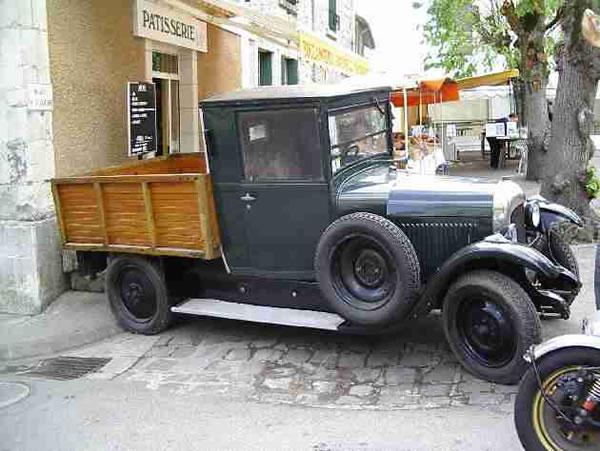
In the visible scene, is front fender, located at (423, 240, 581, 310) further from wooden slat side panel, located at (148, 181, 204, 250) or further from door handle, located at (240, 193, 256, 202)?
wooden slat side panel, located at (148, 181, 204, 250)

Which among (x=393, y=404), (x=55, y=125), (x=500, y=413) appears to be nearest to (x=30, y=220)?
(x=55, y=125)

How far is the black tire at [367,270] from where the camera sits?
16.9 ft

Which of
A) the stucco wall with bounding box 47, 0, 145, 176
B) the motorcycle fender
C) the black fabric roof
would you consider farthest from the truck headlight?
the stucco wall with bounding box 47, 0, 145, 176

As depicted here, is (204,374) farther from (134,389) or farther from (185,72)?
(185,72)

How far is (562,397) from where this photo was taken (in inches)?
144

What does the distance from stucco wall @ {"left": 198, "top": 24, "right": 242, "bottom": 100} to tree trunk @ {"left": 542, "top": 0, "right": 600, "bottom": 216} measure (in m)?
→ 5.05

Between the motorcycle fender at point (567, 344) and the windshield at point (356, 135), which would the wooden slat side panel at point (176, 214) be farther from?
the motorcycle fender at point (567, 344)

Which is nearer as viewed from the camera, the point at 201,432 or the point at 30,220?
the point at 201,432

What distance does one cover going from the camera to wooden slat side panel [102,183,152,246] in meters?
6.28

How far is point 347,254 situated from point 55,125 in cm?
363

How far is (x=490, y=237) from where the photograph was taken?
515 centimetres

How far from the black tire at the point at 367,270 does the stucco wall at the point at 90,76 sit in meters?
3.45

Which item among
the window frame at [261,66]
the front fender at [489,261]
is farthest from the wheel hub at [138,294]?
the window frame at [261,66]

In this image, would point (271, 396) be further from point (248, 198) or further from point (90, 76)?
point (90, 76)
